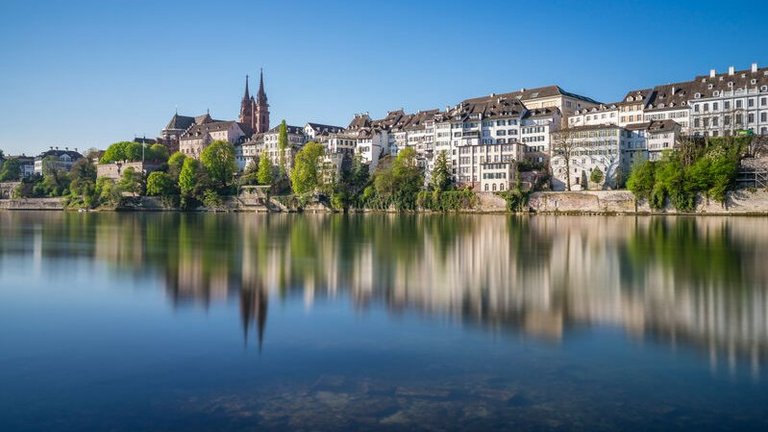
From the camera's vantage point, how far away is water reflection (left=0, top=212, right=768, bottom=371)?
13781 millimetres

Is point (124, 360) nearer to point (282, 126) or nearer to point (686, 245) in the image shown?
point (686, 245)

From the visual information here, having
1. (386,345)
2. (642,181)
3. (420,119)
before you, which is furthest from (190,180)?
(386,345)

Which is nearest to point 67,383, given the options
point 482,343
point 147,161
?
point 482,343

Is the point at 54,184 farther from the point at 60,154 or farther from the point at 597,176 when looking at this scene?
the point at 597,176

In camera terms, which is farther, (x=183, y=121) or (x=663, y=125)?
→ (x=183, y=121)

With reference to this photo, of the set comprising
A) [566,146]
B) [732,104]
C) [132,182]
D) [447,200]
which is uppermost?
[732,104]

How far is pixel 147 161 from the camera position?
115 meters

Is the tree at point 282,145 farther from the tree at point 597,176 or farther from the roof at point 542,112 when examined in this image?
the tree at point 597,176

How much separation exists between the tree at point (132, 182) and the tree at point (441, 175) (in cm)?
5084

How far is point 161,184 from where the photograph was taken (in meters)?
101

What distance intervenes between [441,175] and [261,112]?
59349 mm

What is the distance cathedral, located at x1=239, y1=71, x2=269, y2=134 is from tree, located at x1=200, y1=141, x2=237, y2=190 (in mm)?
21499

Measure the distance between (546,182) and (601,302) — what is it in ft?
202

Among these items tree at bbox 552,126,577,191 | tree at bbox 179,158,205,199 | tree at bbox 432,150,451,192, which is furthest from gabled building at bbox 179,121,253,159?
tree at bbox 552,126,577,191
